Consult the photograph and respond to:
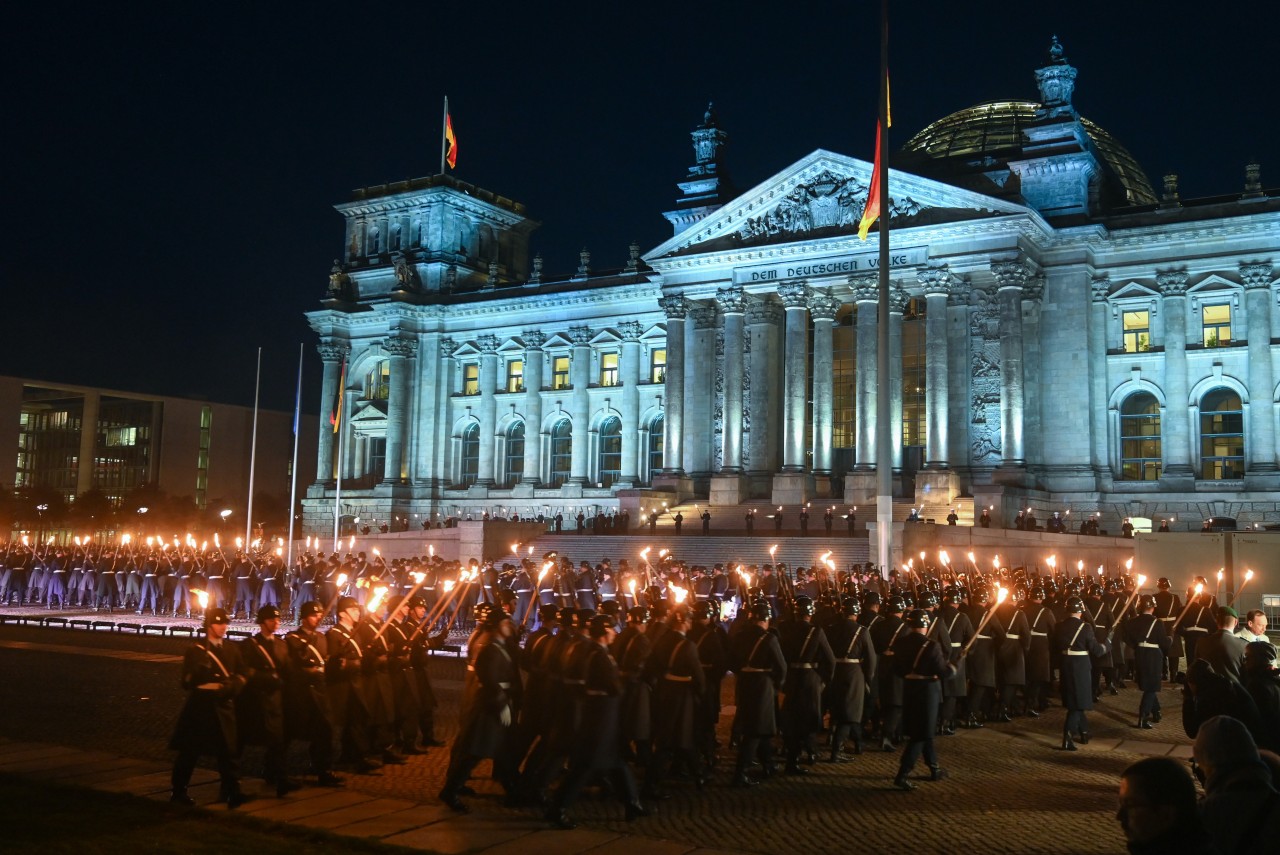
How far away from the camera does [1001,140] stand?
66188 mm

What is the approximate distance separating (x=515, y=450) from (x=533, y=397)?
3.93 m

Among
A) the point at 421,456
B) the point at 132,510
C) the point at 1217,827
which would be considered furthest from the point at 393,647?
the point at 132,510

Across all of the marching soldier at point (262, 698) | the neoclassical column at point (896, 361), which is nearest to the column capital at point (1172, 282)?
the neoclassical column at point (896, 361)

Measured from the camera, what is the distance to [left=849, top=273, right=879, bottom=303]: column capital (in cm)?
5259

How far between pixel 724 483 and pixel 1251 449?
23340 mm

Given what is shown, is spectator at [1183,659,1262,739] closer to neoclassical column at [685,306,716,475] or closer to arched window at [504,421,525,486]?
neoclassical column at [685,306,716,475]

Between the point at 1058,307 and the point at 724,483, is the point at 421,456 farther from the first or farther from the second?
the point at 1058,307

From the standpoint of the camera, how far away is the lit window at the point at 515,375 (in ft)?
237

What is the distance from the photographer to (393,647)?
48.9 ft

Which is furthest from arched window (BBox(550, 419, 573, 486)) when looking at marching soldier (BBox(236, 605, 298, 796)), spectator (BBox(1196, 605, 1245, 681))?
spectator (BBox(1196, 605, 1245, 681))

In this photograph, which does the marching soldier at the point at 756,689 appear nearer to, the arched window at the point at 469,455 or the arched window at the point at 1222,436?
the arched window at the point at 1222,436

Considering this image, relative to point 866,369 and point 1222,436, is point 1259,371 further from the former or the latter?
point 866,369

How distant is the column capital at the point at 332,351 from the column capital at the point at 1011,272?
4281 centimetres

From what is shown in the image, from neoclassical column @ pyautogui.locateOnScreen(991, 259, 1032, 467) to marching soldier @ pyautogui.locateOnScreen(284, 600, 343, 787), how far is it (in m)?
41.1
